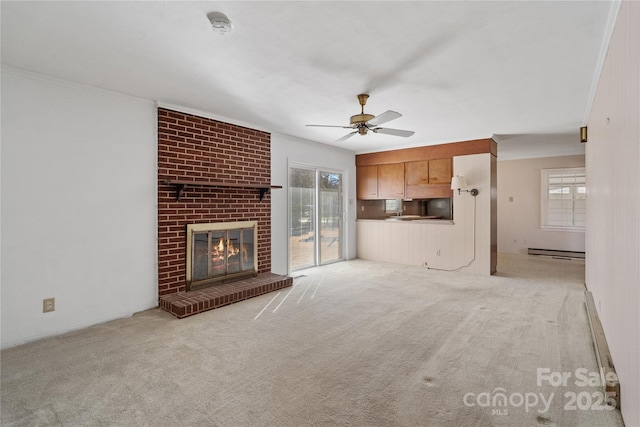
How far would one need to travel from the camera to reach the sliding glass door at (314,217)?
5.58 metres

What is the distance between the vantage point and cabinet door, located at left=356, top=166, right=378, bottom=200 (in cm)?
675

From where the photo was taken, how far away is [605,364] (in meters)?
2.13

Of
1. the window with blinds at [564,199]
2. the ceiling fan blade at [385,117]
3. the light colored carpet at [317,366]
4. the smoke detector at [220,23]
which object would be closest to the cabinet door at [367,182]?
the light colored carpet at [317,366]

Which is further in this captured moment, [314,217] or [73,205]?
[314,217]

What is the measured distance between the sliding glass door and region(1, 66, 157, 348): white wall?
2410 mm

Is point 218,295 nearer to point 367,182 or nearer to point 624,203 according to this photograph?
point 624,203

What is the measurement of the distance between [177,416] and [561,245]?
8.24 m

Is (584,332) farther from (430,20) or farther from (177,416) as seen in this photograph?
(177,416)

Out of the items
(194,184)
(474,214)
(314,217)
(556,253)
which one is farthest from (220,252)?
(556,253)

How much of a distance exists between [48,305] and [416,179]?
18.6 ft

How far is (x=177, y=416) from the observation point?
1792 mm

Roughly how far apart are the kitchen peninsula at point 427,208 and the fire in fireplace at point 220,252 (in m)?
2.98

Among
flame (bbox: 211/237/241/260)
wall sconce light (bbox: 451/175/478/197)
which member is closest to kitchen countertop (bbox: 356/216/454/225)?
wall sconce light (bbox: 451/175/478/197)

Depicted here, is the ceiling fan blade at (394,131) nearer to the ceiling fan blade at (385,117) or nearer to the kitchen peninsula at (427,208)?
the ceiling fan blade at (385,117)
